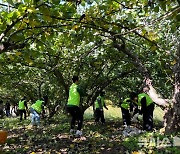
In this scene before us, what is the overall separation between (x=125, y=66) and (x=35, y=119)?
4.99m

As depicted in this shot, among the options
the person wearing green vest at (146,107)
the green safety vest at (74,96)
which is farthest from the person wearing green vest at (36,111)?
the person wearing green vest at (146,107)

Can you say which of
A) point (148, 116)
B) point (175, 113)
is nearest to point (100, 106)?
point (148, 116)

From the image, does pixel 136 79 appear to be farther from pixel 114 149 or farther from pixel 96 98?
pixel 114 149

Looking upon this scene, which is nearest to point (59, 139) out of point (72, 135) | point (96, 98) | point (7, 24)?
point (72, 135)

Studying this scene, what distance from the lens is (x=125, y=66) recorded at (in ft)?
48.0

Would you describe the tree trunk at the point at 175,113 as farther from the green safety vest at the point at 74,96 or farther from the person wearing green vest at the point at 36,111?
the person wearing green vest at the point at 36,111

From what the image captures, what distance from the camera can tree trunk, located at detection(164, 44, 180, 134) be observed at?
352 inches

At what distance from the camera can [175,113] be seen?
927cm

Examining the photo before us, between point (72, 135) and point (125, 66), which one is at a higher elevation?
point (125, 66)

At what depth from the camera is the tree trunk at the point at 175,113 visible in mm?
8938

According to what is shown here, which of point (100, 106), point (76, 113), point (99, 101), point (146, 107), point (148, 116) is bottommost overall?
point (148, 116)

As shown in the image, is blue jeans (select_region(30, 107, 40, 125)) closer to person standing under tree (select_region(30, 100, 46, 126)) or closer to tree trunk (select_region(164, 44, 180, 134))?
person standing under tree (select_region(30, 100, 46, 126))

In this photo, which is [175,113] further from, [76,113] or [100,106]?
[100,106]

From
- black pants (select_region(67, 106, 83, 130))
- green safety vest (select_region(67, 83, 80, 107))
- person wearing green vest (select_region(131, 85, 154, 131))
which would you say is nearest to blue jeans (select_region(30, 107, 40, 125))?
black pants (select_region(67, 106, 83, 130))
